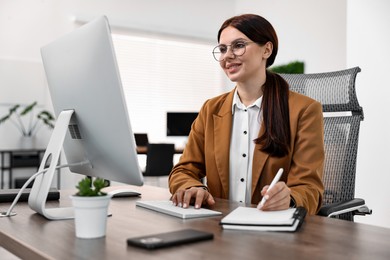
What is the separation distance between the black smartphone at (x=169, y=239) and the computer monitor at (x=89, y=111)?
0.73 feet

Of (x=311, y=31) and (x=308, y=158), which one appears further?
(x=311, y=31)

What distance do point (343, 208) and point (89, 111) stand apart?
3.01ft

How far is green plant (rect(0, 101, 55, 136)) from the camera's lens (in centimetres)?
509

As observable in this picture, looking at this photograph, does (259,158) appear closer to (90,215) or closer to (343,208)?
(343,208)

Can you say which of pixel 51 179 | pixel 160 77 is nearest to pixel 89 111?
pixel 51 179

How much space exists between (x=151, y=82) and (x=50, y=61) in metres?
4.94

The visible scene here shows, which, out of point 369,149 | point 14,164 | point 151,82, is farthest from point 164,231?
point 151,82

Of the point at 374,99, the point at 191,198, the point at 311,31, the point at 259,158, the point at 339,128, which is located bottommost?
the point at 191,198

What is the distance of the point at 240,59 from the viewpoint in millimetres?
1666

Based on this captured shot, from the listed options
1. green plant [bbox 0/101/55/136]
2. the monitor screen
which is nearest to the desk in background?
green plant [bbox 0/101/55/136]

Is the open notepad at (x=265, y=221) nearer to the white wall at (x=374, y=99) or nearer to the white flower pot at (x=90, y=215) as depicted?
the white flower pot at (x=90, y=215)

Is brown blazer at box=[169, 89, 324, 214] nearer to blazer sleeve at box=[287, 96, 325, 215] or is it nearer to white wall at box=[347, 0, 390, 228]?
blazer sleeve at box=[287, 96, 325, 215]

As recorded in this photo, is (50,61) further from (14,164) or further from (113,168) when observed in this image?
(14,164)

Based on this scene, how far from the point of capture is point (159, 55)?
6.38 m
